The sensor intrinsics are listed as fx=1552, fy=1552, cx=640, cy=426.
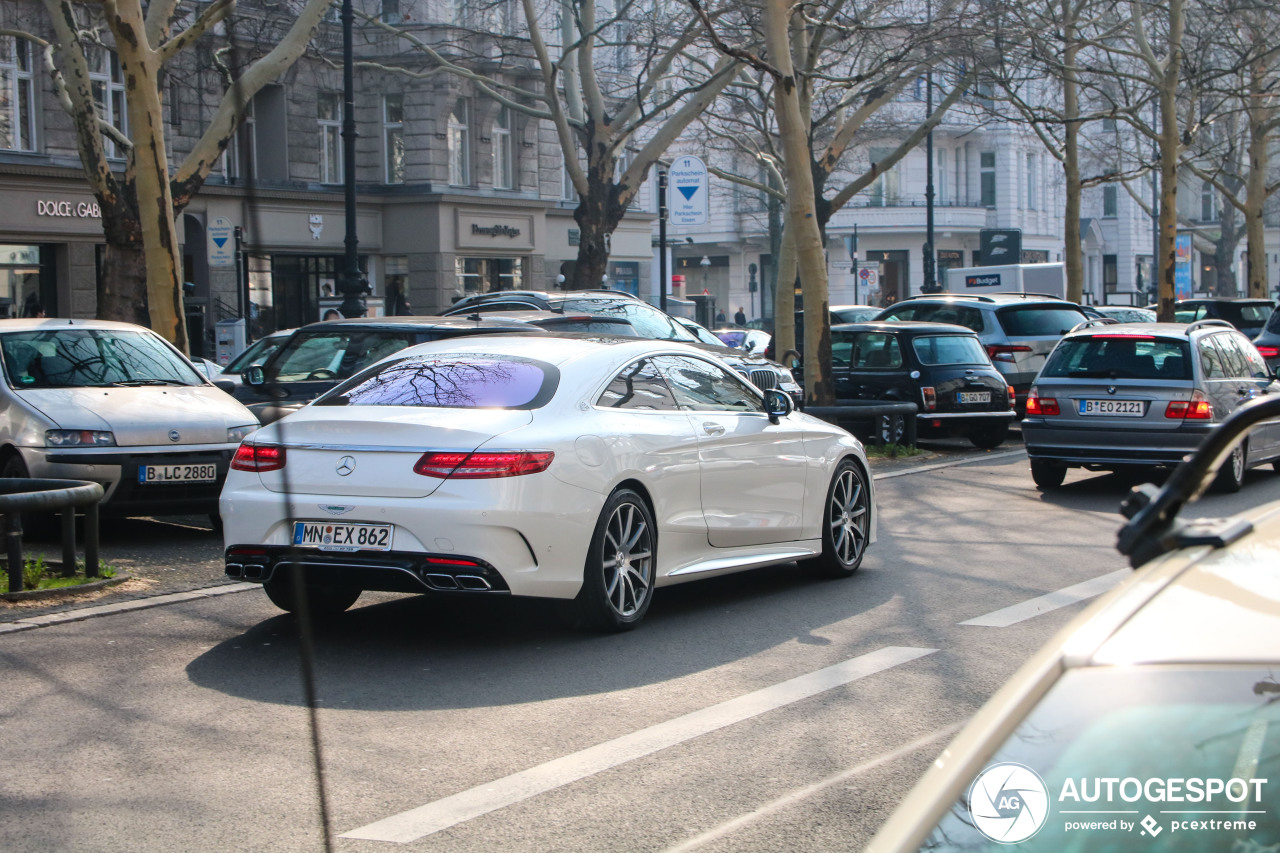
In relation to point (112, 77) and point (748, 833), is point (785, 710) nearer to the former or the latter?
point (748, 833)

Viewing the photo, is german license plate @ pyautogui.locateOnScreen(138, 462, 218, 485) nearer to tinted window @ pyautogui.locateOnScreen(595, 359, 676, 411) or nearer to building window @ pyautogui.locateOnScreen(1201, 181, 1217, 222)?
tinted window @ pyautogui.locateOnScreen(595, 359, 676, 411)

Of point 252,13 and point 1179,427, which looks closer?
point 1179,427

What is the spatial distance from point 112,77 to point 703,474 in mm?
27971

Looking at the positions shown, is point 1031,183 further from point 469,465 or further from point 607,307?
point 469,465

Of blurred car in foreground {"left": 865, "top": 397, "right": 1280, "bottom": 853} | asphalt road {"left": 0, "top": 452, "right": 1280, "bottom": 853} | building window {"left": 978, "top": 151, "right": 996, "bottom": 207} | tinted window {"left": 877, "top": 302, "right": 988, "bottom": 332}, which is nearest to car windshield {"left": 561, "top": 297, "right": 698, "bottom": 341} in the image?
tinted window {"left": 877, "top": 302, "right": 988, "bottom": 332}

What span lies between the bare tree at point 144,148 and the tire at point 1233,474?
913 centimetres

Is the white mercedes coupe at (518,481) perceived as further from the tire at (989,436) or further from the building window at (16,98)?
the building window at (16,98)

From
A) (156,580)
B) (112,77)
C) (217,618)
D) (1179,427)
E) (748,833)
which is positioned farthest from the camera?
(112,77)

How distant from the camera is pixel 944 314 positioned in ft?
69.8

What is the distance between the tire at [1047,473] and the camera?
553 inches

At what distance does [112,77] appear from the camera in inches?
1276

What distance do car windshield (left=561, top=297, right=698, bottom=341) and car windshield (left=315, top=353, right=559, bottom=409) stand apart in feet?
30.5

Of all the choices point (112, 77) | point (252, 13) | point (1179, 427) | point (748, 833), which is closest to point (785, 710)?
point (748, 833)

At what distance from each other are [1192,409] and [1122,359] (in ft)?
2.63
